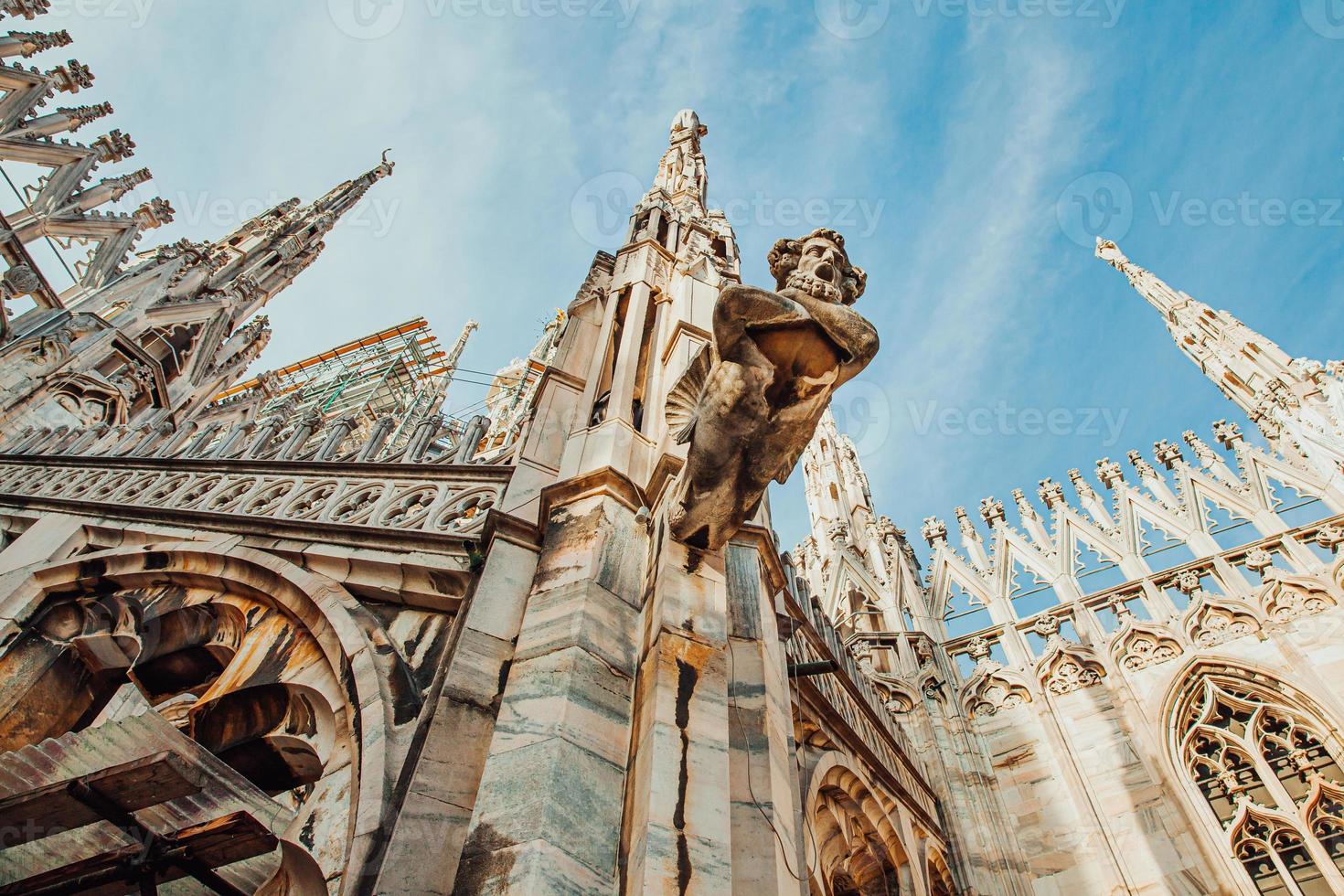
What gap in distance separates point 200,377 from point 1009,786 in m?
17.6

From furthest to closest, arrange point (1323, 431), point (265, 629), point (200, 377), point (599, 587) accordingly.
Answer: point (200, 377), point (1323, 431), point (265, 629), point (599, 587)

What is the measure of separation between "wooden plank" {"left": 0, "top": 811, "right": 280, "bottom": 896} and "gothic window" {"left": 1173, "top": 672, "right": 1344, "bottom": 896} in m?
7.74

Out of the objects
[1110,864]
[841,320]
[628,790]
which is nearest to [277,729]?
[628,790]

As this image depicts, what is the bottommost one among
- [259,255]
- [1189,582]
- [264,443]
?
[264,443]

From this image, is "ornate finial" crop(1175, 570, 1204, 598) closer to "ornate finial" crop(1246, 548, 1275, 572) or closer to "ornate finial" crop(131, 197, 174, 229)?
"ornate finial" crop(1246, 548, 1275, 572)

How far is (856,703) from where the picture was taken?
6.79 metres

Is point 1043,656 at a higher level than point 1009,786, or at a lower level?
higher

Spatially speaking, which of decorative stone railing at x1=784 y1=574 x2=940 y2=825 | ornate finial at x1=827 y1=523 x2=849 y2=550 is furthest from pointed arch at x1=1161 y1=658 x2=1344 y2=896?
ornate finial at x1=827 y1=523 x2=849 y2=550

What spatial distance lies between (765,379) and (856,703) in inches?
163

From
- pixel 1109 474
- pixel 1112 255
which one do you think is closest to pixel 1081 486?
pixel 1109 474

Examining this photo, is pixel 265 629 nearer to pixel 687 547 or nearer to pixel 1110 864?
pixel 687 547

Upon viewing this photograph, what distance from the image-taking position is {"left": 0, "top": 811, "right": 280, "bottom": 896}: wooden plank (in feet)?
10.3

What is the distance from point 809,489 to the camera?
14.0 meters

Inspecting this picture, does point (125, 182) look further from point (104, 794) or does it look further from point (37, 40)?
point (104, 794)
